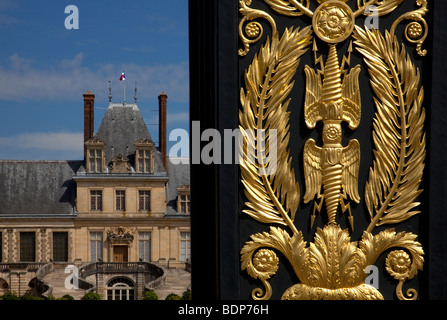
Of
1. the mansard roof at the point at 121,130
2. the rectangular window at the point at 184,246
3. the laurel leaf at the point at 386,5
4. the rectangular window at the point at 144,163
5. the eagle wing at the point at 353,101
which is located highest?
the mansard roof at the point at 121,130

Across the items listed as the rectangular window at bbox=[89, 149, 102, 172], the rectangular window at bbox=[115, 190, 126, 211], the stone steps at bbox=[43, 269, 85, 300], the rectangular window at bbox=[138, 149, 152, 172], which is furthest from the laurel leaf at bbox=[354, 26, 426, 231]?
the rectangular window at bbox=[115, 190, 126, 211]

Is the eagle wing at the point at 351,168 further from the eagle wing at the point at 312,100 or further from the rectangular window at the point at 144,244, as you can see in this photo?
the rectangular window at the point at 144,244

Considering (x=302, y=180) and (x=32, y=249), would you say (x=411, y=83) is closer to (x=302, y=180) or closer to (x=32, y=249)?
(x=302, y=180)

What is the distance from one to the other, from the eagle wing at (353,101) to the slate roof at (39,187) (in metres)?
23.8

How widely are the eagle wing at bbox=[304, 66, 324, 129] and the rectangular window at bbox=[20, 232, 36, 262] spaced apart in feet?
76.6

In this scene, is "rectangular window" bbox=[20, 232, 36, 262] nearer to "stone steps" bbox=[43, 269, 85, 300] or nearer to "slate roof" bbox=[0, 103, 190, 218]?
"slate roof" bbox=[0, 103, 190, 218]

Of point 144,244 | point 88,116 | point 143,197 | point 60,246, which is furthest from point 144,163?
point 60,246

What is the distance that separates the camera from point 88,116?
24.3 m

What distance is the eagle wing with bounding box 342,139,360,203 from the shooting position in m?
1.80

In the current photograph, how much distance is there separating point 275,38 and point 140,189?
23.5 meters

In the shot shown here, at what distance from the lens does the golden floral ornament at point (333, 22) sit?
1.80 metres

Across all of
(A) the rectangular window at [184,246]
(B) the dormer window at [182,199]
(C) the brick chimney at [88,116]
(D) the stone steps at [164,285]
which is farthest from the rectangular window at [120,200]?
(D) the stone steps at [164,285]
